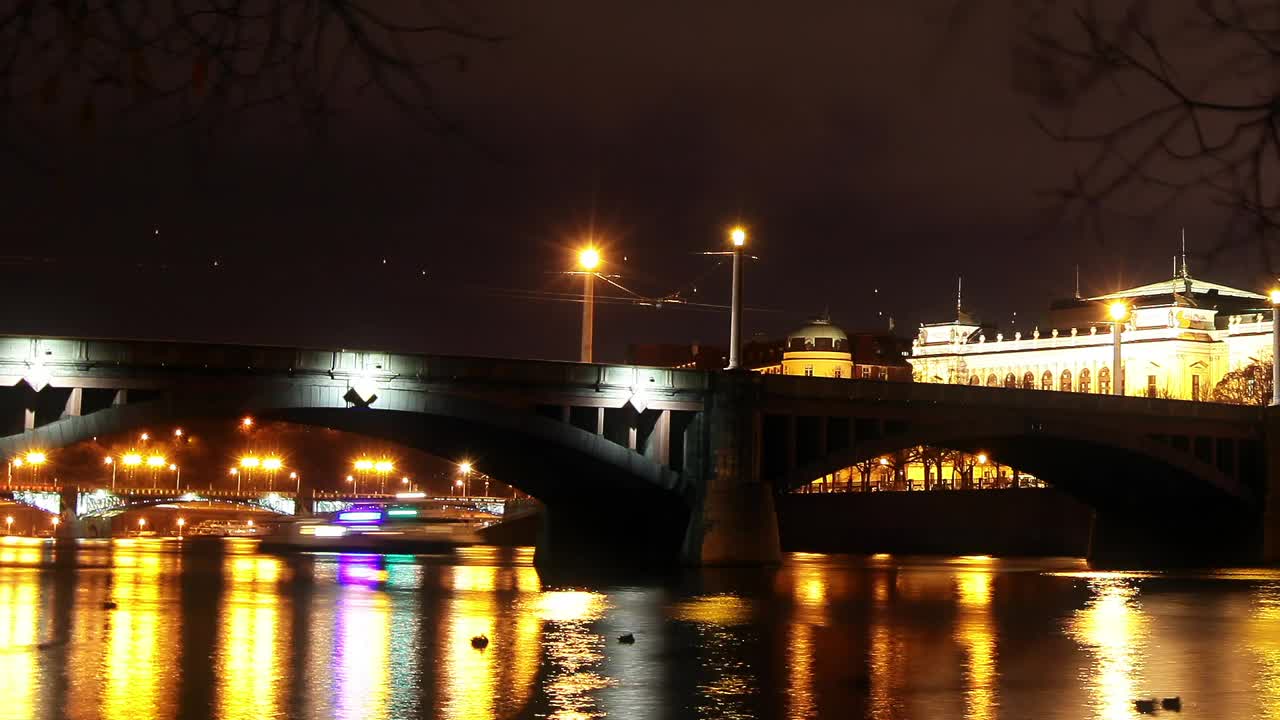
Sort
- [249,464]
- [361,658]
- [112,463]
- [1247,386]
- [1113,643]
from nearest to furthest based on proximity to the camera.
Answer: [361,658], [1113,643], [1247,386], [112,463], [249,464]

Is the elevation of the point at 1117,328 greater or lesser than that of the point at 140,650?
greater

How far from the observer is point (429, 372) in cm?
6619

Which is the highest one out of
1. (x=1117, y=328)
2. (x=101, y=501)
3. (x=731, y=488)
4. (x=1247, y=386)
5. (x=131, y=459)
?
(x=1247, y=386)

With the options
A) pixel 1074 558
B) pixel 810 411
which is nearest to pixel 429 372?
pixel 810 411

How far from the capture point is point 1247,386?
539ft

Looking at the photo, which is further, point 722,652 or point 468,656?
point 722,652

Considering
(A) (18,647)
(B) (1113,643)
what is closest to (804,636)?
(B) (1113,643)

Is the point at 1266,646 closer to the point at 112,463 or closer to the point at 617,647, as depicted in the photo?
the point at 617,647

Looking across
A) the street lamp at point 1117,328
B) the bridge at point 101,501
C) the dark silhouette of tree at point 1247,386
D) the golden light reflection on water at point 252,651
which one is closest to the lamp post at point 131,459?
the bridge at point 101,501

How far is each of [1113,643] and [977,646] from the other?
10.7 feet

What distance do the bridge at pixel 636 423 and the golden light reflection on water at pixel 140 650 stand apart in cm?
656

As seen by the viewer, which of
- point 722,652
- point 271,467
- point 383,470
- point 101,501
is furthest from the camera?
point 383,470

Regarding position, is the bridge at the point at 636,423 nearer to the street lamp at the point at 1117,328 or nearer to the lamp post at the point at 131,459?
the street lamp at the point at 1117,328

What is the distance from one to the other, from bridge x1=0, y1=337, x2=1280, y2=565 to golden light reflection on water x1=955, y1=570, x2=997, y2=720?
34.9ft
